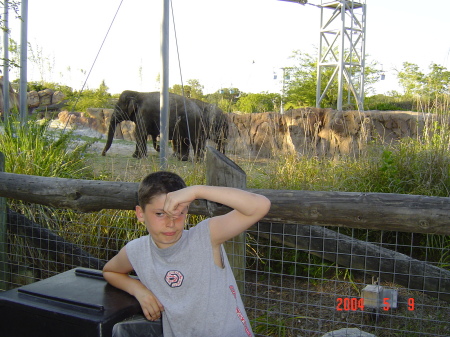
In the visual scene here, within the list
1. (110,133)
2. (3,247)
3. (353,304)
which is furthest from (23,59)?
(353,304)

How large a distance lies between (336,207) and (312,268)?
7.08 ft

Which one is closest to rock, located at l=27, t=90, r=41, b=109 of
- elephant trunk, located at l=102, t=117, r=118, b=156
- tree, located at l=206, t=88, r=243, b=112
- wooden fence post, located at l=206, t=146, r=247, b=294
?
elephant trunk, located at l=102, t=117, r=118, b=156

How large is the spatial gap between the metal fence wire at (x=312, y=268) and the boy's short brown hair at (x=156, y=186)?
1.24m

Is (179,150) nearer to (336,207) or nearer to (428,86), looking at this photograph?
(428,86)

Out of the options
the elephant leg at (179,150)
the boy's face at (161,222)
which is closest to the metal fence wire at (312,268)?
the boy's face at (161,222)

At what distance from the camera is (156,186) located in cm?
185

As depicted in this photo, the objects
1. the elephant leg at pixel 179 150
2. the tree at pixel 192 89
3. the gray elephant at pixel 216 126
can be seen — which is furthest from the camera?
the tree at pixel 192 89

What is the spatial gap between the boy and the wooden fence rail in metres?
0.53

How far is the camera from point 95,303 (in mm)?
1833

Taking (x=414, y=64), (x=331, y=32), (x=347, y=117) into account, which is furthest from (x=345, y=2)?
(x=347, y=117)

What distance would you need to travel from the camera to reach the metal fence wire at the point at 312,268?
3295 millimetres

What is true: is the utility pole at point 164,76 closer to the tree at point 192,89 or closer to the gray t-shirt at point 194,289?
the gray t-shirt at point 194,289

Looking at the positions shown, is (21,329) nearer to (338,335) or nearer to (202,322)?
(202,322)

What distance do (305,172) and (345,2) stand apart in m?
17.3
